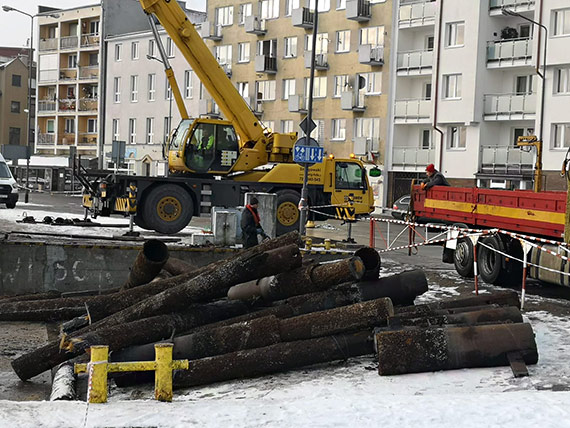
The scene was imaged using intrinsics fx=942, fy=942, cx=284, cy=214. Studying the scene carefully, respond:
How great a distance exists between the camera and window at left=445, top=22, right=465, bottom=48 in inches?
1948

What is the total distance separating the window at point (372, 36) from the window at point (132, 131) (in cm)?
2327

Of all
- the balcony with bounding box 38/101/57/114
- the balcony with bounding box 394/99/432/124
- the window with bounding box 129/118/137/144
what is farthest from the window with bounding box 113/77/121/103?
the balcony with bounding box 394/99/432/124

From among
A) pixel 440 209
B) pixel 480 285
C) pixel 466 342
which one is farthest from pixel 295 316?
pixel 440 209

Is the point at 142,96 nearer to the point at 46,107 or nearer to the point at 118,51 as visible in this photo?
the point at 118,51

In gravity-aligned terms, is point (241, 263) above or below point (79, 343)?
above

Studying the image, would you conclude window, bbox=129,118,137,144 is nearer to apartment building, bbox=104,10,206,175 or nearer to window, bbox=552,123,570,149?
apartment building, bbox=104,10,206,175

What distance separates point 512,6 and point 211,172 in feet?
86.0

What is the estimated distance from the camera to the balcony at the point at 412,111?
51625 millimetres

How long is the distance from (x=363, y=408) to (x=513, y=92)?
42.5 metres

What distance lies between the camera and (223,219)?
18781mm

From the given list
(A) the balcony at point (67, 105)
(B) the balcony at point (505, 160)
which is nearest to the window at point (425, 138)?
(B) the balcony at point (505, 160)

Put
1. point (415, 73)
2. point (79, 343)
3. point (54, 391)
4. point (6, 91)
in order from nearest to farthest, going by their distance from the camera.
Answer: point (54, 391) < point (79, 343) < point (415, 73) < point (6, 91)

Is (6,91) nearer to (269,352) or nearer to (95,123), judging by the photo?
(95,123)

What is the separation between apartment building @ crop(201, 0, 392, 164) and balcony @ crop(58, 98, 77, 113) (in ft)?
69.4
